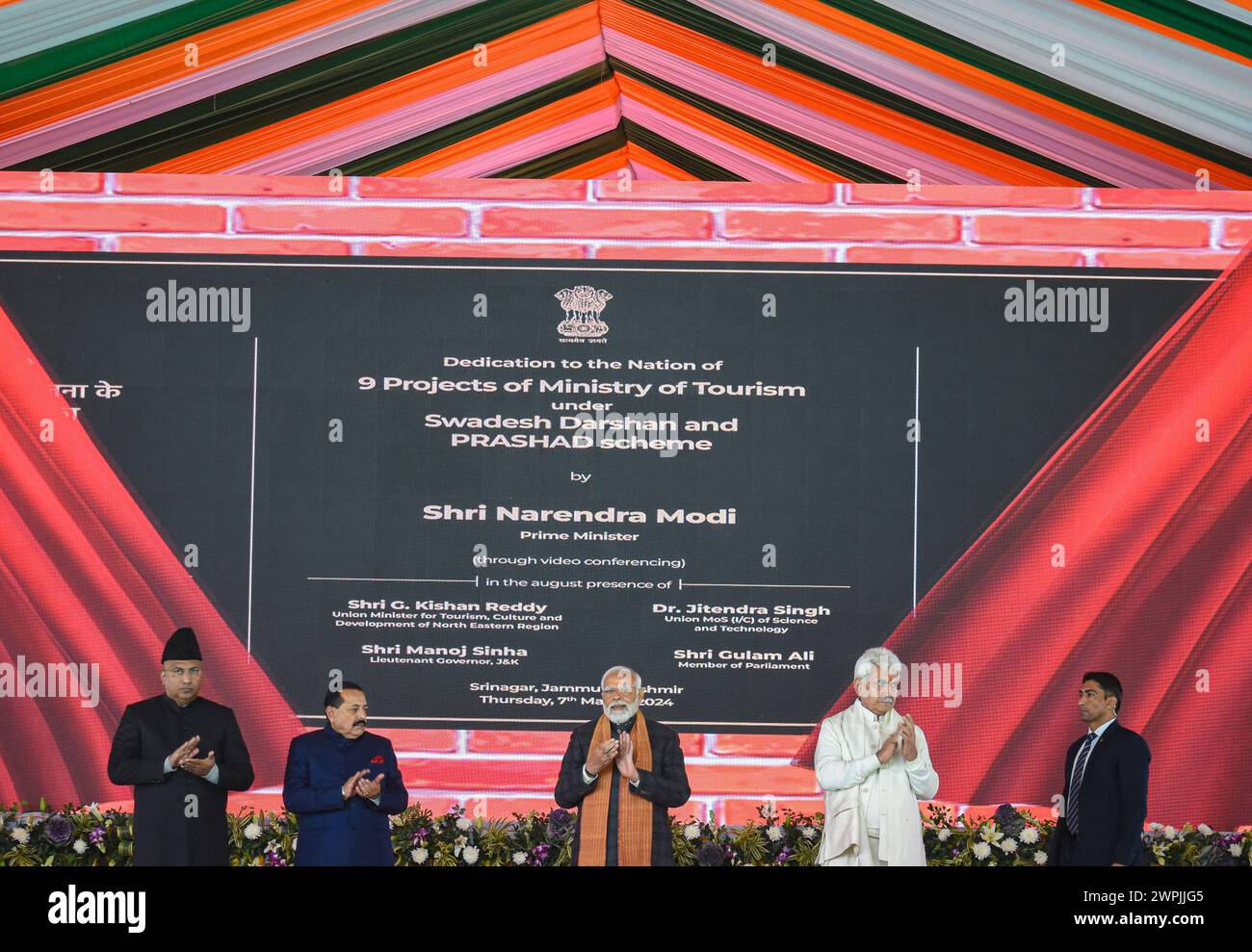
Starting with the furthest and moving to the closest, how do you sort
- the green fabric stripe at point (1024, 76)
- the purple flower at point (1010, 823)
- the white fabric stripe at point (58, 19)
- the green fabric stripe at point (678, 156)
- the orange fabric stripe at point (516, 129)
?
the green fabric stripe at point (678, 156), the purple flower at point (1010, 823), the orange fabric stripe at point (516, 129), the green fabric stripe at point (1024, 76), the white fabric stripe at point (58, 19)

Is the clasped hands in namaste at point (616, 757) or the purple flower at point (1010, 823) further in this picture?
the purple flower at point (1010, 823)

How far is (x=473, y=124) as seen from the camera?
4254 mm

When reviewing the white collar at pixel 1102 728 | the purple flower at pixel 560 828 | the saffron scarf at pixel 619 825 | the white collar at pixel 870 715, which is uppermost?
the white collar at pixel 870 715

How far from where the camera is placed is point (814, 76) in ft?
12.7

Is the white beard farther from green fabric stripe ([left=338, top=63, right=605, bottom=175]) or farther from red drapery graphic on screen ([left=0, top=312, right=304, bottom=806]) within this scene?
green fabric stripe ([left=338, top=63, right=605, bottom=175])

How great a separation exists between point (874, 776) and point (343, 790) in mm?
1642

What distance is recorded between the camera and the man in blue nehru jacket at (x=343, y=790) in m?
3.78

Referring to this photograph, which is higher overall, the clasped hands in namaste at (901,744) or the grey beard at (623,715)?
the grey beard at (623,715)

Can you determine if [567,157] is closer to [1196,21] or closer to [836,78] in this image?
[836,78]

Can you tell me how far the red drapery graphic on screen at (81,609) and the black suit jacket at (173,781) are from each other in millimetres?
328

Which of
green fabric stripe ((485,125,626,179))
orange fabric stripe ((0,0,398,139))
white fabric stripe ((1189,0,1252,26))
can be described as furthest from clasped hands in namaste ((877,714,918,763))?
orange fabric stripe ((0,0,398,139))

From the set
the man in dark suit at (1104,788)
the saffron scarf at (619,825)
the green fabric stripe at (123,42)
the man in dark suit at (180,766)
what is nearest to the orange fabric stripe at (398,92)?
the green fabric stripe at (123,42)

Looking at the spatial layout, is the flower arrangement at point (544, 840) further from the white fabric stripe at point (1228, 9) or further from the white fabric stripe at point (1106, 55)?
the white fabric stripe at point (1228, 9)
